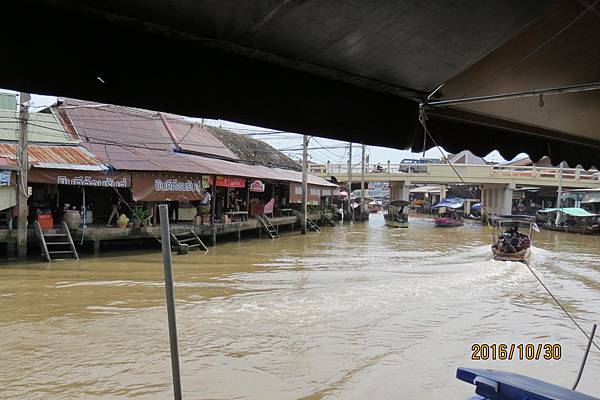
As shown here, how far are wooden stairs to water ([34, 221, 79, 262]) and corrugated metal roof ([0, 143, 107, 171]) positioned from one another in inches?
69.3

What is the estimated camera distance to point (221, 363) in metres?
6.25

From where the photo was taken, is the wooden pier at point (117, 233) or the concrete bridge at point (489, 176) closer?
the wooden pier at point (117, 233)

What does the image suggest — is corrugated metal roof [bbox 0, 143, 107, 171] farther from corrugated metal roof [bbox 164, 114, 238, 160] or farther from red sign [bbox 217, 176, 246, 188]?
corrugated metal roof [bbox 164, 114, 238, 160]

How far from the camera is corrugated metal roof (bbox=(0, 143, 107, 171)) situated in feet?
42.9

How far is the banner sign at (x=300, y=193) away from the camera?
24814 mm

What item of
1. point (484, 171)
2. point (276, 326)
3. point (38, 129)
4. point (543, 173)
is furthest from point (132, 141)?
point (543, 173)

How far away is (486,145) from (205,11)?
272 cm

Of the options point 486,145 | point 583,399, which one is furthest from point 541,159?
point 583,399

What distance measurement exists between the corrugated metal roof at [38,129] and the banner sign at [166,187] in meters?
3.15

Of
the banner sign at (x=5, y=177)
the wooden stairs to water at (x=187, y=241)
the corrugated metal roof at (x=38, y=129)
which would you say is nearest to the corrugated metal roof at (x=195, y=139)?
the wooden stairs to water at (x=187, y=241)

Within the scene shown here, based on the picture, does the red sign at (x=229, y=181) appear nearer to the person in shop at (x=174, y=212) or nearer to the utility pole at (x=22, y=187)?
the person in shop at (x=174, y=212)

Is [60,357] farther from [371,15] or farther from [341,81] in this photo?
[371,15]

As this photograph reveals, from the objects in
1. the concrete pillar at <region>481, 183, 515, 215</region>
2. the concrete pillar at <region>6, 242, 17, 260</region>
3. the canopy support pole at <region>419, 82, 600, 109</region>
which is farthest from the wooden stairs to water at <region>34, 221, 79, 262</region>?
the concrete pillar at <region>481, 183, 515, 215</region>

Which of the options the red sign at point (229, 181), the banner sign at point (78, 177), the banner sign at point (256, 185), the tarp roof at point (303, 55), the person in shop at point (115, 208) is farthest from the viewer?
the banner sign at point (256, 185)
